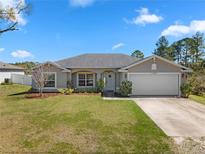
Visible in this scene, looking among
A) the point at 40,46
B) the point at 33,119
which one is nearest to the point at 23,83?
the point at 40,46

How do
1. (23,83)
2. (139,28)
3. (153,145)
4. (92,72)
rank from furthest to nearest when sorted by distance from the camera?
(23,83), (92,72), (139,28), (153,145)

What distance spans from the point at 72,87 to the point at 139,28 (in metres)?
10.1

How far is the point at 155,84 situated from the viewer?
19766mm

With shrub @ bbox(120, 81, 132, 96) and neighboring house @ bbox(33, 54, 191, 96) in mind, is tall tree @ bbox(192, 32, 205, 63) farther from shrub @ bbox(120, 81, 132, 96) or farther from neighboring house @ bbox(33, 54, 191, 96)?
shrub @ bbox(120, 81, 132, 96)

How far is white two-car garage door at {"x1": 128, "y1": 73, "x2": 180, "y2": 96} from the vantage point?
64.5 ft

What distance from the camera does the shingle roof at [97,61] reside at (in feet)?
74.5

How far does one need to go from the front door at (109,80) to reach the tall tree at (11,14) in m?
11.3

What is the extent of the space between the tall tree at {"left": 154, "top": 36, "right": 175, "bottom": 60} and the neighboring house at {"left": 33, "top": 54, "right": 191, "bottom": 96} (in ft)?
102

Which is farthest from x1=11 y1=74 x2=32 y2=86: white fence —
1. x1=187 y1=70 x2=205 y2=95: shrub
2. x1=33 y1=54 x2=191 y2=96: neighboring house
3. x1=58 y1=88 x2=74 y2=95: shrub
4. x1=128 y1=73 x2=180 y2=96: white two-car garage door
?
x1=187 y1=70 x2=205 y2=95: shrub

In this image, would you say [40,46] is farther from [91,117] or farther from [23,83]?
[91,117]

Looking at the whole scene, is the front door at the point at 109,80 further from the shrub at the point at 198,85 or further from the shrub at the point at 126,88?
the shrub at the point at 198,85

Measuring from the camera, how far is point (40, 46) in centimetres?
2853

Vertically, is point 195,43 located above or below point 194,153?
above

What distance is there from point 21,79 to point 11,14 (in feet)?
68.1
